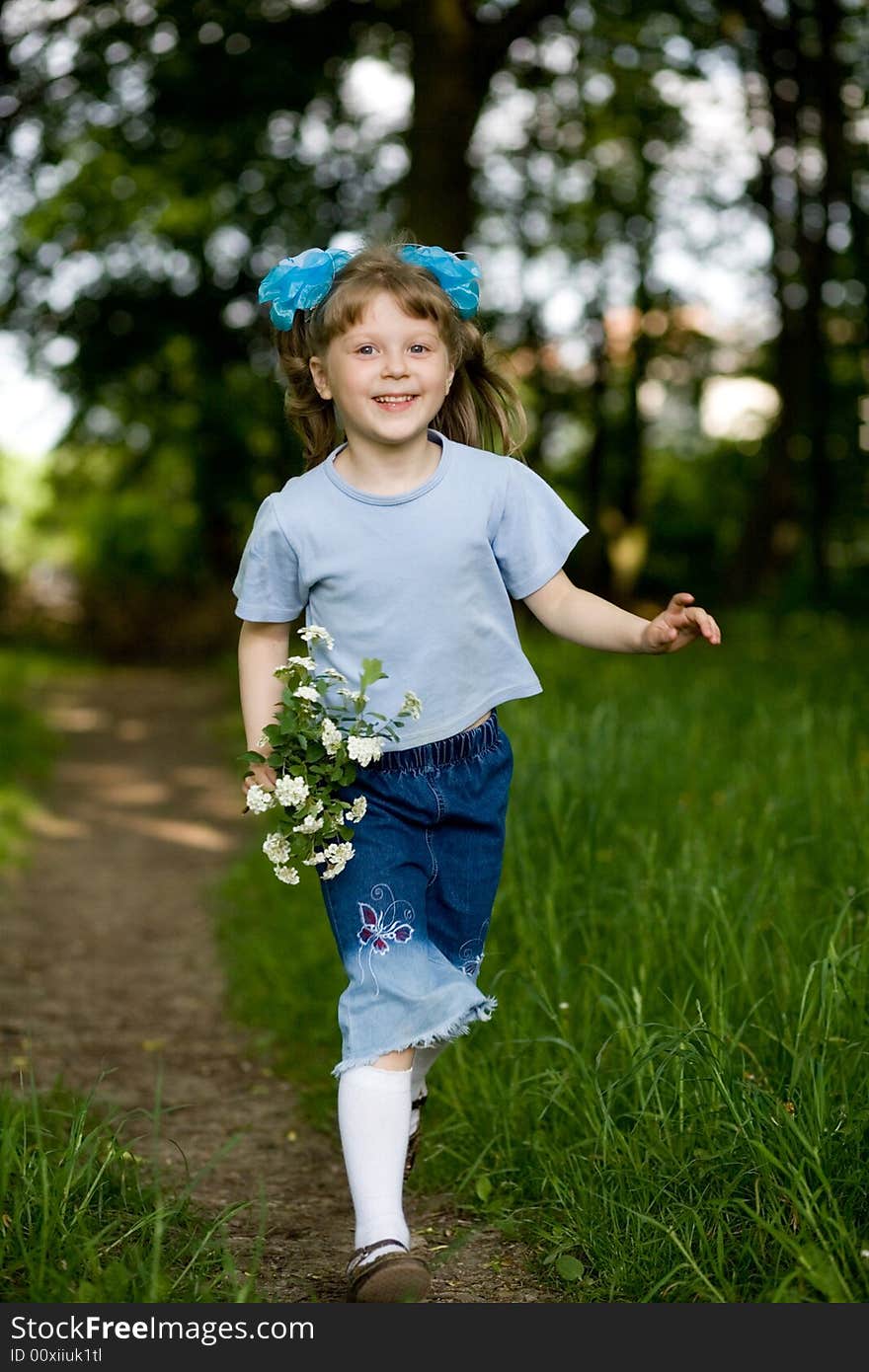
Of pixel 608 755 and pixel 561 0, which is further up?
pixel 561 0

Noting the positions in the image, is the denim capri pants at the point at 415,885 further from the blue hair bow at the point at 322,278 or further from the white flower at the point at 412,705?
the blue hair bow at the point at 322,278

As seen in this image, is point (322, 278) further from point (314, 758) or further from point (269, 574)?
point (314, 758)

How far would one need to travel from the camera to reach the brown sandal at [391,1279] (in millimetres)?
2320

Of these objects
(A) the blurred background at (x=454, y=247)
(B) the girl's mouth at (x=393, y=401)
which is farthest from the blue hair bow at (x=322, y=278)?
(A) the blurred background at (x=454, y=247)

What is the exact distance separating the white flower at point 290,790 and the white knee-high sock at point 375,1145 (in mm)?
495

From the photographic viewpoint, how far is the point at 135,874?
6703mm

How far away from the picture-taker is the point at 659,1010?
3.26m

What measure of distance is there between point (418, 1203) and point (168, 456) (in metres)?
16.1

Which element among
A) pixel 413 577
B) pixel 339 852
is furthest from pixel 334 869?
pixel 413 577

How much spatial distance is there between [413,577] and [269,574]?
0.29 metres

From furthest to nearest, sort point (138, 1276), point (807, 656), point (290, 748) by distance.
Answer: point (807, 656)
point (290, 748)
point (138, 1276)

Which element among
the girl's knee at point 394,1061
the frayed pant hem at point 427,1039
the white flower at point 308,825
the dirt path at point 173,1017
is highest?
the white flower at point 308,825

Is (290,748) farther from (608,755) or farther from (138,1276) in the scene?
(608,755)

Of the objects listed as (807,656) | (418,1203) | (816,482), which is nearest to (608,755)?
(418,1203)
